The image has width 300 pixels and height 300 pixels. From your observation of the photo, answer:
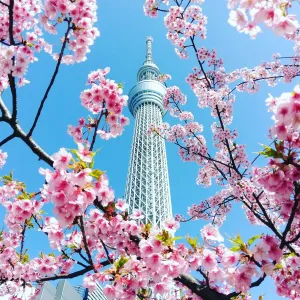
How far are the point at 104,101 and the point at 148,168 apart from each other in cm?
4319

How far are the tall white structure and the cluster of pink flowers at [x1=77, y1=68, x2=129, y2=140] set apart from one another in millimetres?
Result: 35909

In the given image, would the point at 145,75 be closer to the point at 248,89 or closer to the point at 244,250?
the point at 248,89

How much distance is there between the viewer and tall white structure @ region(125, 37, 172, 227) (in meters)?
42.4

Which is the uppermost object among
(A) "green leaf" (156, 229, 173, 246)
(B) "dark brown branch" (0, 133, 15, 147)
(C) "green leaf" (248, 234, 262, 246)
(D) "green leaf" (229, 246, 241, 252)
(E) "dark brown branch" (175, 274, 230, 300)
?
(B) "dark brown branch" (0, 133, 15, 147)

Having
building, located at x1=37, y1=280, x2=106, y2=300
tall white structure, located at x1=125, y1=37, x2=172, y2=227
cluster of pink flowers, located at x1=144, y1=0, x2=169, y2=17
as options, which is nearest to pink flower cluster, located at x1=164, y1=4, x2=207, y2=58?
cluster of pink flowers, located at x1=144, y1=0, x2=169, y2=17

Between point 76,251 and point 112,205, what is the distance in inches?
29.5

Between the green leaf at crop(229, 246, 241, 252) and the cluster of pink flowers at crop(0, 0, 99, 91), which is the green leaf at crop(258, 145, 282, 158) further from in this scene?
the cluster of pink flowers at crop(0, 0, 99, 91)

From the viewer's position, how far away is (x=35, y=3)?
3324mm

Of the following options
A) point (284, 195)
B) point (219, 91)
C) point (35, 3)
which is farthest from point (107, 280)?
point (219, 91)

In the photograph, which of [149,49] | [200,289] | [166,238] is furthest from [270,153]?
[149,49]

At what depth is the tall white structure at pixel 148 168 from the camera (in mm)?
42375

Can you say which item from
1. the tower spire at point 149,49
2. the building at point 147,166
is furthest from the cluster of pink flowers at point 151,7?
the tower spire at point 149,49

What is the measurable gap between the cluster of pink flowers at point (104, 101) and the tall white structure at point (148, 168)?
3591cm

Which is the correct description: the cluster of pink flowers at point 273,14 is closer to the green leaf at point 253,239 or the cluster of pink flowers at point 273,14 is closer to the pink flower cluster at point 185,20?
the green leaf at point 253,239
